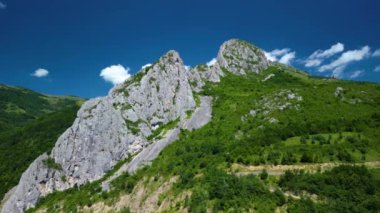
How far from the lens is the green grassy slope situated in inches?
1784

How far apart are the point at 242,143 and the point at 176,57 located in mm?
46109

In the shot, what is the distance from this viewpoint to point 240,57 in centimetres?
13662

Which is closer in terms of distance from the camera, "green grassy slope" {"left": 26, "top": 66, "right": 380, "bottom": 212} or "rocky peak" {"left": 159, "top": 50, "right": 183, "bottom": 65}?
"green grassy slope" {"left": 26, "top": 66, "right": 380, "bottom": 212}

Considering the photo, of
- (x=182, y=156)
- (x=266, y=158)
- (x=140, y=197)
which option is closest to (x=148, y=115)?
(x=182, y=156)

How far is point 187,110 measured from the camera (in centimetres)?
8900

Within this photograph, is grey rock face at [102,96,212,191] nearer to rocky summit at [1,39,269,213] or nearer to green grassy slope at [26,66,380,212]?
rocky summit at [1,39,269,213]

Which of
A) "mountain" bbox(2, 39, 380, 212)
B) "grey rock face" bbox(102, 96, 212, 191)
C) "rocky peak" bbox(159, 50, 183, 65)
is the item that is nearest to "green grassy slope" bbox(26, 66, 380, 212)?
"mountain" bbox(2, 39, 380, 212)

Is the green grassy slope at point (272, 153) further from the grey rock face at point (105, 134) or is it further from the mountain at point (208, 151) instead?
the grey rock face at point (105, 134)

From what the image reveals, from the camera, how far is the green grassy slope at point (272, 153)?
149ft

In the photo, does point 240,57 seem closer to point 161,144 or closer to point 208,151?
Result: point 161,144

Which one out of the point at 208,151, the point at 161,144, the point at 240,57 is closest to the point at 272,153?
the point at 208,151

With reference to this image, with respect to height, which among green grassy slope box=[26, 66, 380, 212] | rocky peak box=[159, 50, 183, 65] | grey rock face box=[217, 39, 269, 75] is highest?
grey rock face box=[217, 39, 269, 75]

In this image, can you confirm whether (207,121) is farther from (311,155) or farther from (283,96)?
(311,155)

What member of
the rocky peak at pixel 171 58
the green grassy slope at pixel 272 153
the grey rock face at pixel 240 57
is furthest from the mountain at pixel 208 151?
the grey rock face at pixel 240 57
